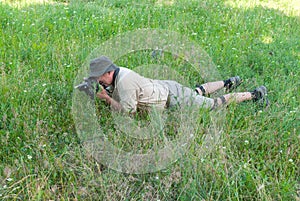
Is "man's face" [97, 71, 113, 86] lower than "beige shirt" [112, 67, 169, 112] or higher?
higher

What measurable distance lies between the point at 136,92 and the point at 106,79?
369mm

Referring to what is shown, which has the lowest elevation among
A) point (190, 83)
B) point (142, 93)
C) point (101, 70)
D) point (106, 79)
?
point (190, 83)

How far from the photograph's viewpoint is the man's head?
13.6ft

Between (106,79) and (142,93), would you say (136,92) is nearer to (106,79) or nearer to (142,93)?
(142,93)

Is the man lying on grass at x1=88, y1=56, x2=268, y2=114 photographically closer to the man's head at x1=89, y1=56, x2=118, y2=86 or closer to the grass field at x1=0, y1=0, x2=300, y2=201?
the man's head at x1=89, y1=56, x2=118, y2=86

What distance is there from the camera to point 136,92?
14.0 ft

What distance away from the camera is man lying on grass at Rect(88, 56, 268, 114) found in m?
4.17

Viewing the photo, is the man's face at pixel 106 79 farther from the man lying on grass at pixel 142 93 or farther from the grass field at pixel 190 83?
the grass field at pixel 190 83

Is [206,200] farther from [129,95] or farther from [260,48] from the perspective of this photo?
[260,48]

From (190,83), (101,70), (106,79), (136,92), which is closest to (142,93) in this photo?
(136,92)

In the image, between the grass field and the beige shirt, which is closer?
the grass field

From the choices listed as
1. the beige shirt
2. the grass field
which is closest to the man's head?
the beige shirt

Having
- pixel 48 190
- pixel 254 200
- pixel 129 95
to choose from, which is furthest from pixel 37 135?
pixel 254 200

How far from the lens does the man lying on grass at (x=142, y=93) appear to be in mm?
4172
